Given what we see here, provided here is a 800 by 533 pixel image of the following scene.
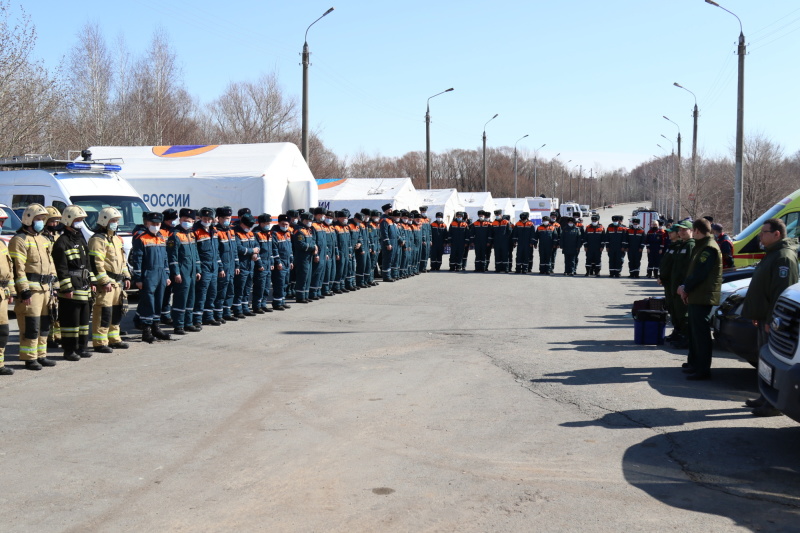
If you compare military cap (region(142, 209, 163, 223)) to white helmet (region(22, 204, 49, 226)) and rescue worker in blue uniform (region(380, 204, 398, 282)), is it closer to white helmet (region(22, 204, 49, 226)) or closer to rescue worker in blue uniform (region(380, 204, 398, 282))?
white helmet (region(22, 204, 49, 226))

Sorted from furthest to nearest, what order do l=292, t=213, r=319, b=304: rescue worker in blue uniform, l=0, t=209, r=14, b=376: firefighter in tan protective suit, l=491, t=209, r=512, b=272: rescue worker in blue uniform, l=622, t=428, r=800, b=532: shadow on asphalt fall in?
l=491, t=209, r=512, b=272: rescue worker in blue uniform, l=292, t=213, r=319, b=304: rescue worker in blue uniform, l=0, t=209, r=14, b=376: firefighter in tan protective suit, l=622, t=428, r=800, b=532: shadow on asphalt

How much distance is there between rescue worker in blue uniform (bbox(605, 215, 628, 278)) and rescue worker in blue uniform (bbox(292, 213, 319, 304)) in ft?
42.1

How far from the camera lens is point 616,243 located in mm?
26250

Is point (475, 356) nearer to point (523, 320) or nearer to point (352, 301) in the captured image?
point (523, 320)

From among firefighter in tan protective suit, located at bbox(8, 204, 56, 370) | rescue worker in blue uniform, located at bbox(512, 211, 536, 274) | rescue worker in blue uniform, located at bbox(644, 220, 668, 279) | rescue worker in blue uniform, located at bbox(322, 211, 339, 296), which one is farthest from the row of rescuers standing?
rescue worker in blue uniform, located at bbox(644, 220, 668, 279)

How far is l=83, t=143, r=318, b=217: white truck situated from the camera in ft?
66.9

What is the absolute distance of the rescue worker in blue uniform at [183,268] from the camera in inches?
493

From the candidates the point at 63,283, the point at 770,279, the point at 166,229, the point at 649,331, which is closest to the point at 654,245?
the point at 649,331

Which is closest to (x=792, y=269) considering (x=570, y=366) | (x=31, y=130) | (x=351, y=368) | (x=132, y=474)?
(x=570, y=366)

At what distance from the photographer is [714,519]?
16.7ft

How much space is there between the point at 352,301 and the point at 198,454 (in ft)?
37.2

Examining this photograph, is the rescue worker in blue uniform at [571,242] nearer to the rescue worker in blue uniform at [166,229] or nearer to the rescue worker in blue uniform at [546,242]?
the rescue worker in blue uniform at [546,242]

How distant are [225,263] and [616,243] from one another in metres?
16.2

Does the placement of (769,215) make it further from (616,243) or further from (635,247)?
(616,243)
